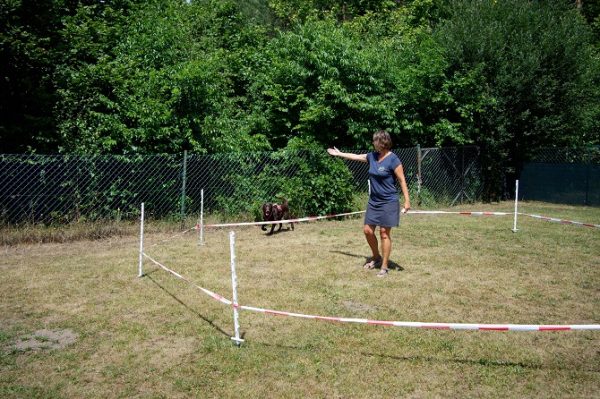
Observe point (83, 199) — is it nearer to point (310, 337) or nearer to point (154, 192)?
point (154, 192)

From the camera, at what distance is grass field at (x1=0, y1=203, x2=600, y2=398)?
389 cm

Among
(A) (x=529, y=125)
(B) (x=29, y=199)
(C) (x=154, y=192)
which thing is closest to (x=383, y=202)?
(C) (x=154, y=192)

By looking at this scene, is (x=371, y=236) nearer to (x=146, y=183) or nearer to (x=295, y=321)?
(x=295, y=321)

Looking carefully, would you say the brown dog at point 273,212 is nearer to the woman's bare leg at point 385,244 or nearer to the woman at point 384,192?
the woman at point 384,192

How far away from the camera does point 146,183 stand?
10469 mm

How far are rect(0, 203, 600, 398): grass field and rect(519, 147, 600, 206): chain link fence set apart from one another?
32.3 ft

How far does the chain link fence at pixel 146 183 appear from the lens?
9.27m

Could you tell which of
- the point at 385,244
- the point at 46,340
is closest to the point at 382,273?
the point at 385,244

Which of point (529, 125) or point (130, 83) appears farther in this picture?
point (529, 125)

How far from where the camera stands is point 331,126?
1484 cm


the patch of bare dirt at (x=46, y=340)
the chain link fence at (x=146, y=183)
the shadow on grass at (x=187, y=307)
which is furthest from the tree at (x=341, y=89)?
the patch of bare dirt at (x=46, y=340)

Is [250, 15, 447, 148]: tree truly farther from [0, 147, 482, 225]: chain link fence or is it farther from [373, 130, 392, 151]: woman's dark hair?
[373, 130, 392, 151]: woman's dark hair

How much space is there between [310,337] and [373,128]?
35.5 feet

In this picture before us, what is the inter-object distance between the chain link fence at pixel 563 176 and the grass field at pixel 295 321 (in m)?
9.83
